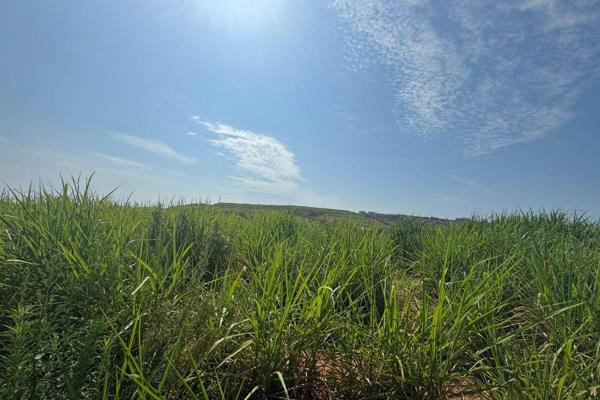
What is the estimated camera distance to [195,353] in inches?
52.6

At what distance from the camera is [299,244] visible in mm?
2873

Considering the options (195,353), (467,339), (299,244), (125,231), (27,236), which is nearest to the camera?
(195,353)

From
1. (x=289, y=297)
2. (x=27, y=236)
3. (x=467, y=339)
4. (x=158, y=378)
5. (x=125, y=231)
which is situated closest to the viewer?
(x=158, y=378)

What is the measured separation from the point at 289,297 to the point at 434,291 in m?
1.50

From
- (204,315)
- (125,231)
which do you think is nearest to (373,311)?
(204,315)

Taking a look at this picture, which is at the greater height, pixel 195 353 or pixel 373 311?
pixel 373 311

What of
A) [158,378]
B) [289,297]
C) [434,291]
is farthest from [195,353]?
[434,291]

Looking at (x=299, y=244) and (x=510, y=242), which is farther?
(x=510, y=242)

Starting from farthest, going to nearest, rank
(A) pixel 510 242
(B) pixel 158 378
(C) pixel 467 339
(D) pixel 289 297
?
(A) pixel 510 242
(C) pixel 467 339
(D) pixel 289 297
(B) pixel 158 378

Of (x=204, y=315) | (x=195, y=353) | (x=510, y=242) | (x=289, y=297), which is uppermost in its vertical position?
(x=510, y=242)

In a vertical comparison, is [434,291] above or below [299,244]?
below

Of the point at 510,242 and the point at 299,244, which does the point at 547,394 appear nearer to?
the point at 299,244

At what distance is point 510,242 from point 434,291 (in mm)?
1362

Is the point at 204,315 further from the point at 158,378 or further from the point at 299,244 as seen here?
the point at 299,244
